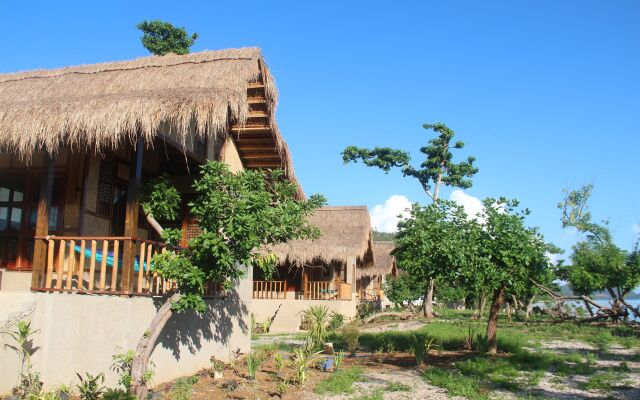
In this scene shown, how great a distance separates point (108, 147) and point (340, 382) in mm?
4724

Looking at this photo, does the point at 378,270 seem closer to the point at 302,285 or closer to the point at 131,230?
the point at 302,285

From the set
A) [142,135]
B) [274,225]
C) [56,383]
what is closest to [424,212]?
[274,225]

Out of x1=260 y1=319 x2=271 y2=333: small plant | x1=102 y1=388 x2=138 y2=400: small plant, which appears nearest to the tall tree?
x1=260 y1=319 x2=271 y2=333: small plant

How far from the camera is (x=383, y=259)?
107ft

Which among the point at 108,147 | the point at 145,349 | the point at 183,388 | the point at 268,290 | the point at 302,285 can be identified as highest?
the point at 108,147

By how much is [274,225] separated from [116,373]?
2.55 meters

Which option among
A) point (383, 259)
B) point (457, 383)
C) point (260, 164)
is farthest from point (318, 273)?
point (457, 383)

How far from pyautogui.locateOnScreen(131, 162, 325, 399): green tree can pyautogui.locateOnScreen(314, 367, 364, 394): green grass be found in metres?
1.85

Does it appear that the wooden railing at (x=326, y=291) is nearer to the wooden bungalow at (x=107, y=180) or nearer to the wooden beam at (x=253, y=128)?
the wooden bungalow at (x=107, y=180)

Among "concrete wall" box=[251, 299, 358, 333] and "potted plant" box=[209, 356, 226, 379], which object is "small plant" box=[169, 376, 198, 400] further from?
"concrete wall" box=[251, 299, 358, 333]

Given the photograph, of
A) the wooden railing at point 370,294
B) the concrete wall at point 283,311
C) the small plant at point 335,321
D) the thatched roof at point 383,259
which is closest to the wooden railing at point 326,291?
the concrete wall at point 283,311

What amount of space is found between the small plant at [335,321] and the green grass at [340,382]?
9324 mm

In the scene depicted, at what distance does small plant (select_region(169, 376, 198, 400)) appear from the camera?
704 cm

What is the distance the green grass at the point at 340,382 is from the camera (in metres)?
7.82
